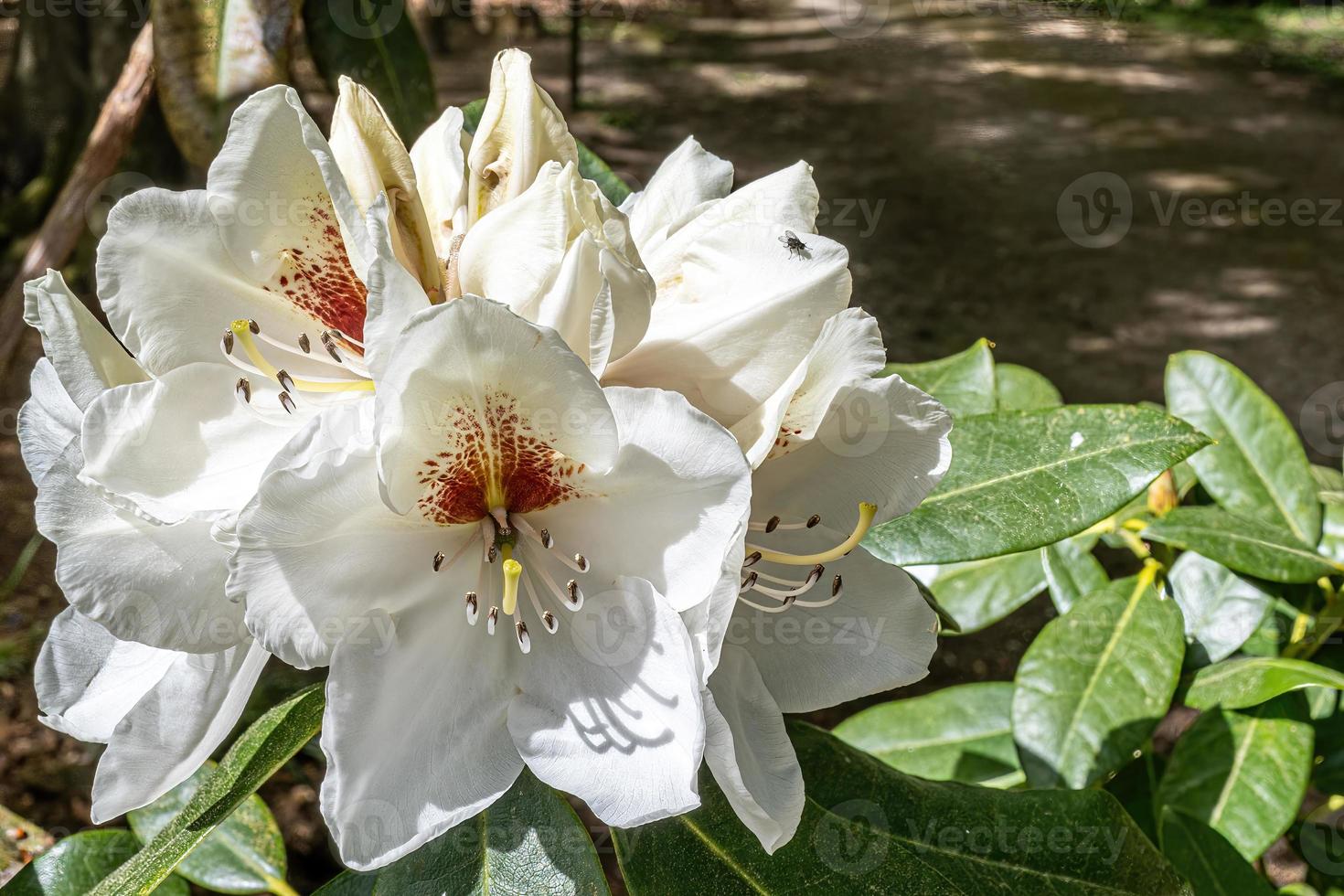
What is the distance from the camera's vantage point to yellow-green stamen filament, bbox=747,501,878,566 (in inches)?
27.4

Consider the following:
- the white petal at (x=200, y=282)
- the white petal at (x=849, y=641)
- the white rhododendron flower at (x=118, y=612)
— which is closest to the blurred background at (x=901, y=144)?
the white rhododendron flower at (x=118, y=612)

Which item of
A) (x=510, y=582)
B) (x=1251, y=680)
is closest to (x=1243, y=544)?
(x=1251, y=680)

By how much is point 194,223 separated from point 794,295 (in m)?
0.42

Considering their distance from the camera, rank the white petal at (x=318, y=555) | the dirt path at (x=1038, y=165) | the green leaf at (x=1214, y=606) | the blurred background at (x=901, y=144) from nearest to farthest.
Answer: the white petal at (x=318, y=555) < the green leaf at (x=1214, y=606) < the blurred background at (x=901, y=144) < the dirt path at (x=1038, y=165)

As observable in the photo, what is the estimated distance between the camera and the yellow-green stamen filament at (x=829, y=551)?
2.29 feet

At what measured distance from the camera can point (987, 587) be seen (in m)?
1.40

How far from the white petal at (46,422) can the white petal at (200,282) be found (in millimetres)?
65

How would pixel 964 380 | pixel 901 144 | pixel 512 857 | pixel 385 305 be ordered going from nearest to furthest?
pixel 385 305 → pixel 512 857 → pixel 964 380 → pixel 901 144

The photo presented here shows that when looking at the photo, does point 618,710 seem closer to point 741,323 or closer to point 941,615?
point 741,323

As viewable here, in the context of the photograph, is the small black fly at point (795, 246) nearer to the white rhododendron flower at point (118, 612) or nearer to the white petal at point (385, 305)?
the white petal at point (385, 305)

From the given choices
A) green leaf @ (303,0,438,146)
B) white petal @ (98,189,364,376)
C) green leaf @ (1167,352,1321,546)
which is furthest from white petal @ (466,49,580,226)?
green leaf @ (1167,352,1321,546)

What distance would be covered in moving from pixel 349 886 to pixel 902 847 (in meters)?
0.47

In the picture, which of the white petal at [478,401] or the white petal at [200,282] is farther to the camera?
the white petal at [200,282]

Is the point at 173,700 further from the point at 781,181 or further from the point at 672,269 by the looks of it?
the point at 781,181
